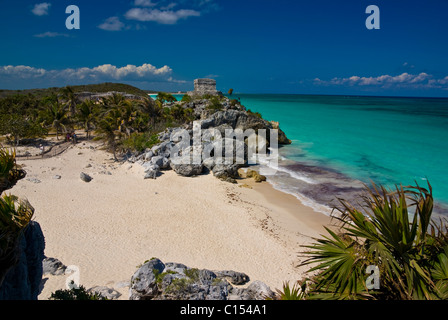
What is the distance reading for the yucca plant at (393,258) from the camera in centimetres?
386

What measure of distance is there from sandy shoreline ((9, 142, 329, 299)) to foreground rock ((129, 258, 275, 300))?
1012 mm

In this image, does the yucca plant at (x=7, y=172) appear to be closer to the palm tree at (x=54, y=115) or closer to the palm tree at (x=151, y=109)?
the palm tree at (x=151, y=109)

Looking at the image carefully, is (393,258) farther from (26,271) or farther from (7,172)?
(7,172)

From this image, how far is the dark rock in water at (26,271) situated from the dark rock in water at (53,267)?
3678mm

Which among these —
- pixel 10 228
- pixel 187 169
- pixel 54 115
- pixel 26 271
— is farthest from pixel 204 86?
pixel 10 228

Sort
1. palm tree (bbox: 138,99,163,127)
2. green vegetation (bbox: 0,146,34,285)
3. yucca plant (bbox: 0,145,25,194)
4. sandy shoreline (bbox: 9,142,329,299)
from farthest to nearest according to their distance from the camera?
palm tree (bbox: 138,99,163,127), sandy shoreline (bbox: 9,142,329,299), yucca plant (bbox: 0,145,25,194), green vegetation (bbox: 0,146,34,285)

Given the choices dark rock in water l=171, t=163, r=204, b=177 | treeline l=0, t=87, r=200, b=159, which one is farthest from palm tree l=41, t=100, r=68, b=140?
dark rock in water l=171, t=163, r=204, b=177

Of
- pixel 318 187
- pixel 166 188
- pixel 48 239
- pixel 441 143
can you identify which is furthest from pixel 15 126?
pixel 441 143

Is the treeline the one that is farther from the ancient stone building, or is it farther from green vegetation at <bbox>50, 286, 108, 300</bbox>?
the ancient stone building

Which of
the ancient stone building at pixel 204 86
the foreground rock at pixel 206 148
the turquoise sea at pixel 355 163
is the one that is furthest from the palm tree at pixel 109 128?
the ancient stone building at pixel 204 86

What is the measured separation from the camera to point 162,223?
1249 centimetres

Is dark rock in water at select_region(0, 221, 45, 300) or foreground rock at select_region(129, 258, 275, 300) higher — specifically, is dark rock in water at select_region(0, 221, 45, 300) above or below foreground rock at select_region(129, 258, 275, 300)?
above

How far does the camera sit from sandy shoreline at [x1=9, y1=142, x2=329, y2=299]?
9500 mm
